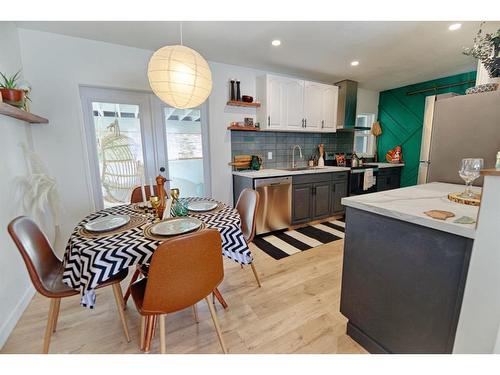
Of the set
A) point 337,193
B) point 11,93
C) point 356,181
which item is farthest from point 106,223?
point 356,181

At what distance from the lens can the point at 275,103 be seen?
3264 mm

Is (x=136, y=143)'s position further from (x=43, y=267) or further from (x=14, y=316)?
(x=14, y=316)

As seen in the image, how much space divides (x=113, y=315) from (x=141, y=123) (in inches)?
81.1

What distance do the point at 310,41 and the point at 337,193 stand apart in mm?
2265

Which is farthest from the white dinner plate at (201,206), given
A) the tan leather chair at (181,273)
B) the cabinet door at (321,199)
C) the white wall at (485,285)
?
the cabinet door at (321,199)

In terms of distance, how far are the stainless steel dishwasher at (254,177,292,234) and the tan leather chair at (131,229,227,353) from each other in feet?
5.92

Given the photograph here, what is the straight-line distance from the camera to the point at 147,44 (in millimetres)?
2443

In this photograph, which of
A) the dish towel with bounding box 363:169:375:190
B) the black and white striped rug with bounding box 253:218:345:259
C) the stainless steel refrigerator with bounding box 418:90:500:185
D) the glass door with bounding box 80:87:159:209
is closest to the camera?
the stainless steel refrigerator with bounding box 418:90:500:185

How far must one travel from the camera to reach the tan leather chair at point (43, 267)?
1127mm

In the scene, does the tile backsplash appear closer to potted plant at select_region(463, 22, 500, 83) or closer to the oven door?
the oven door

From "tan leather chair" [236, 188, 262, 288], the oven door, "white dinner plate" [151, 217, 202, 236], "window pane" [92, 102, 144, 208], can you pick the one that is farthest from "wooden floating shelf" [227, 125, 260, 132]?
"white dinner plate" [151, 217, 202, 236]

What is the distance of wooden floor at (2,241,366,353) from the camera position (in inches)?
54.2
